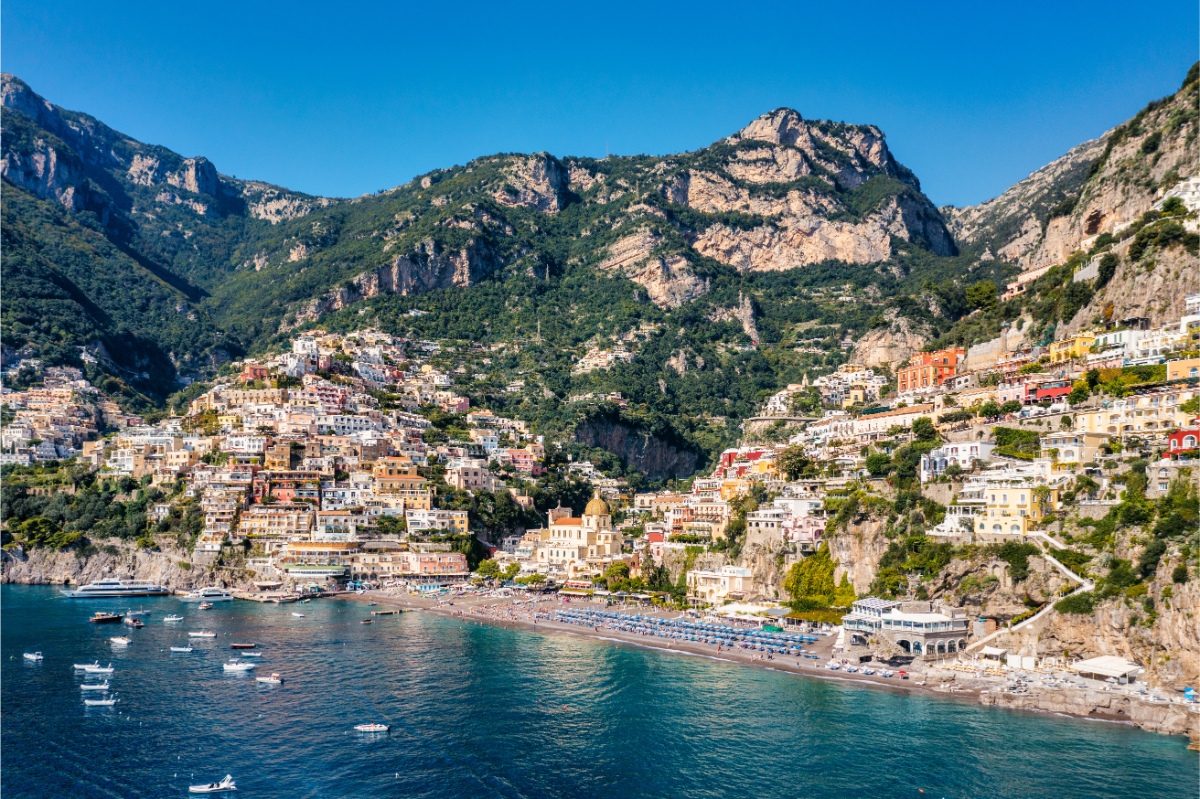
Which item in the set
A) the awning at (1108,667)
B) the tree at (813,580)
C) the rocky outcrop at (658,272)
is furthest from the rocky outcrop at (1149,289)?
the rocky outcrop at (658,272)

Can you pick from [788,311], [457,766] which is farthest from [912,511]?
[788,311]

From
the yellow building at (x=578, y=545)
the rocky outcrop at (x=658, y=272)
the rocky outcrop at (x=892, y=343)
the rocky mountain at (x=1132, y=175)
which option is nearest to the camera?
the rocky mountain at (x=1132, y=175)

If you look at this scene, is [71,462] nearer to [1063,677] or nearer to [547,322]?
[547,322]

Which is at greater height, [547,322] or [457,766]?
[547,322]

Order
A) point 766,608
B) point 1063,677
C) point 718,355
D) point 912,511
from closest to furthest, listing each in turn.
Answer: point 1063,677
point 912,511
point 766,608
point 718,355

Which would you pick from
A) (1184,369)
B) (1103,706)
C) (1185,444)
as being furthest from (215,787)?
(1184,369)

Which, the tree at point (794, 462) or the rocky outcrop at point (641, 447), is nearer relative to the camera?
the tree at point (794, 462)

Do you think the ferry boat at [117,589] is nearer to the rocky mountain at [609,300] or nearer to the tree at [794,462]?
the tree at [794,462]

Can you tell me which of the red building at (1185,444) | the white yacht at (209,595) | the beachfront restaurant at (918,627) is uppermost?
the red building at (1185,444)
